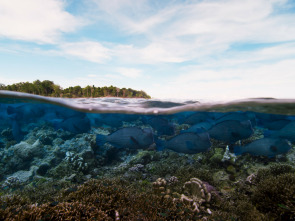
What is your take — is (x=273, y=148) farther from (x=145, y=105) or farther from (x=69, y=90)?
(x=69, y=90)

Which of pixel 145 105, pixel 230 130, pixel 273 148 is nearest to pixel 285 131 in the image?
pixel 273 148

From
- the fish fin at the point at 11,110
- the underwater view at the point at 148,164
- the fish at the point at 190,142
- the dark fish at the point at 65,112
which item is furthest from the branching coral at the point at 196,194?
the fish fin at the point at 11,110

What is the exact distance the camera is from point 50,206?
4.43 meters

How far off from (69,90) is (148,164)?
27.5 ft

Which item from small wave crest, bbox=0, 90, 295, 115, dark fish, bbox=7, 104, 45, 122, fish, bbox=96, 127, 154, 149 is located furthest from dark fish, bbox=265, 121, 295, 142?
dark fish, bbox=7, 104, 45, 122

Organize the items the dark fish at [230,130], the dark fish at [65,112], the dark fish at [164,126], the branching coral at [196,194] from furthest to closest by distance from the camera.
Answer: the dark fish at [65,112] → the dark fish at [164,126] → the dark fish at [230,130] → the branching coral at [196,194]

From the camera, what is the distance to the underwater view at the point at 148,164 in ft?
17.0

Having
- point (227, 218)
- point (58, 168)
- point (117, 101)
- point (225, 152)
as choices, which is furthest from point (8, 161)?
point (225, 152)

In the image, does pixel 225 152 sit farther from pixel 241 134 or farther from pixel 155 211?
pixel 155 211

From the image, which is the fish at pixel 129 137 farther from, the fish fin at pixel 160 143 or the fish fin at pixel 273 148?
the fish fin at pixel 273 148

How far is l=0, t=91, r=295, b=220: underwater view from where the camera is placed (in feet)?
17.0

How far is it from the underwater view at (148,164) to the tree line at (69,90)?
1.64 feet

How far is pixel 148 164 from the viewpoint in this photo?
36.3 ft

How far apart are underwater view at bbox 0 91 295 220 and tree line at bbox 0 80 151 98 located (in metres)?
0.50
